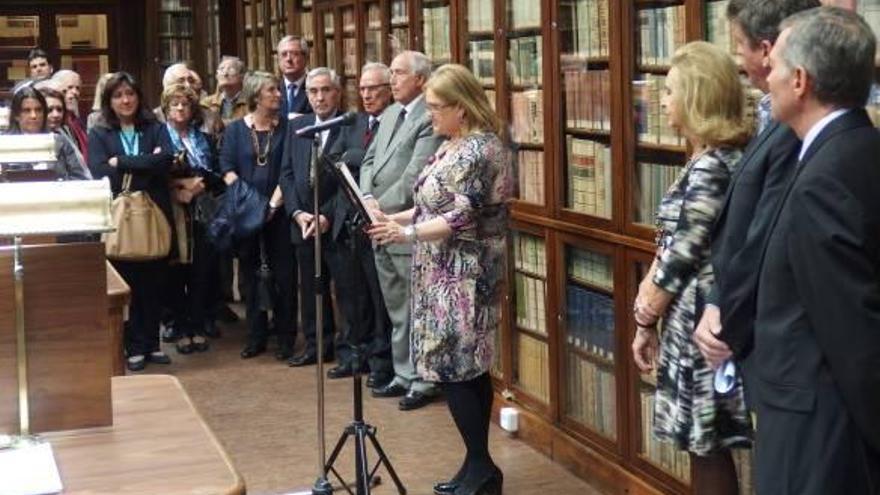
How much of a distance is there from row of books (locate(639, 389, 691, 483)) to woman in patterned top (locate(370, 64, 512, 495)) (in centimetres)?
53

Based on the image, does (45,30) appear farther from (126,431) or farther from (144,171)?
(126,431)

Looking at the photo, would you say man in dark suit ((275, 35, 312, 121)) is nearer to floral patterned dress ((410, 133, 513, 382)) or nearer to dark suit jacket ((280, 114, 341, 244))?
dark suit jacket ((280, 114, 341, 244))

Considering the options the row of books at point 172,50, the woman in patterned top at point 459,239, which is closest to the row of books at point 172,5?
the row of books at point 172,50

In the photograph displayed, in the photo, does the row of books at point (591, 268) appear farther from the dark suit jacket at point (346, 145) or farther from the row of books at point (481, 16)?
the dark suit jacket at point (346, 145)

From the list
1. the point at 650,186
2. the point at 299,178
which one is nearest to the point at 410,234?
the point at 650,186

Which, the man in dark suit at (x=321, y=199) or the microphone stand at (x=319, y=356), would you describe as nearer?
the microphone stand at (x=319, y=356)

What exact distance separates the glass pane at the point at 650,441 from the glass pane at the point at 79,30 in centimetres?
910

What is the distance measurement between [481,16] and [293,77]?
83.3 inches

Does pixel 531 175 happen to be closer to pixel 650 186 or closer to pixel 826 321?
pixel 650 186

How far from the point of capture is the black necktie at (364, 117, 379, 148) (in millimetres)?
6246

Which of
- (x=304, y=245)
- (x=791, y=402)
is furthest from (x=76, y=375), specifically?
(x=304, y=245)

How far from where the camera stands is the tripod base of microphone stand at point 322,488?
461 centimetres

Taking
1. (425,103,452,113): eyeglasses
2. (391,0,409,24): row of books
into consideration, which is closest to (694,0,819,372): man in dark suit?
(425,103,452,113): eyeglasses

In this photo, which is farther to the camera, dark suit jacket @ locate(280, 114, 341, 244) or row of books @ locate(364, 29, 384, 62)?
row of books @ locate(364, 29, 384, 62)
